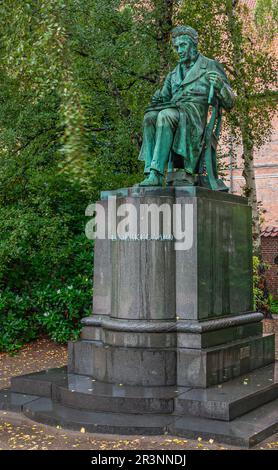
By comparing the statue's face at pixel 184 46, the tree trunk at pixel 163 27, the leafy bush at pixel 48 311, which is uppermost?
the tree trunk at pixel 163 27

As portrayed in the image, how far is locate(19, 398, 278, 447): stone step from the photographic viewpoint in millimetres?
5613

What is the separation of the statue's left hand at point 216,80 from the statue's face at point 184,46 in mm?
425

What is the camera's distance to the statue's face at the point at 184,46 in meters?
7.86

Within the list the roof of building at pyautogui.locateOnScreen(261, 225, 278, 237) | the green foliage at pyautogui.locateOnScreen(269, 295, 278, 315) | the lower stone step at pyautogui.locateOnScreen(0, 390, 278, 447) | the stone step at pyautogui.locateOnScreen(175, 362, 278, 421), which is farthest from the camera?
the roof of building at pyautogui.locateOnScreen(261, 225, 278, 237)

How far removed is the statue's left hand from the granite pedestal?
1347 mm

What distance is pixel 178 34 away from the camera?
787 cm

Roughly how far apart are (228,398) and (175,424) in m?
0.59

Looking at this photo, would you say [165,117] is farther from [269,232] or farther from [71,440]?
[269,232]

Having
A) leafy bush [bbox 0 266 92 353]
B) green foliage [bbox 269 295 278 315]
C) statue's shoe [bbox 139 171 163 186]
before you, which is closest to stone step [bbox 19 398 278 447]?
statue's shoe [bbox 139 171 163 186]

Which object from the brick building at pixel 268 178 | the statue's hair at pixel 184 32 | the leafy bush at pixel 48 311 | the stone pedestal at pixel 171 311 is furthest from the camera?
the brick building at pixel 268 178

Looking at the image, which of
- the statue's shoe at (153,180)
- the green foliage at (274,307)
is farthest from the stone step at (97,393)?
the green foliage at (274,307)

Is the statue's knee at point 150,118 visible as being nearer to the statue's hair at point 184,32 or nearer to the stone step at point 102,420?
the statue's hair at point 184,32

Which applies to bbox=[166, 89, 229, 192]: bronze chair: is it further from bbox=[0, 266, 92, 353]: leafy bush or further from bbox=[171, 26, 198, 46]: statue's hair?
bbox=[0, 266, 92, 353]: leafy bush
